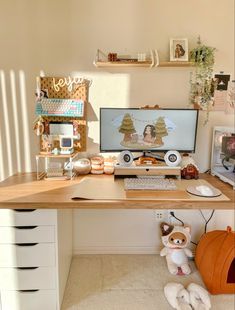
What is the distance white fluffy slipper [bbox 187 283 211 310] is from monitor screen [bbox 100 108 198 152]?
96 centimetres

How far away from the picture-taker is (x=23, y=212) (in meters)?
1.45

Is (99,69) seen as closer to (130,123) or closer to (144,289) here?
(130,123)

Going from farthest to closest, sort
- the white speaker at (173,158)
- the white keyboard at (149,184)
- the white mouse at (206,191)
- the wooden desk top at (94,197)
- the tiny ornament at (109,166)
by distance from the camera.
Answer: the tiny ornament at (109,166) < the white speaker at (173,158) < the white keyboard at (149,184) < the white mouse at (206,191) < the wooden desk top at (94,197)

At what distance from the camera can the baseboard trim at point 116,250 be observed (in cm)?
221

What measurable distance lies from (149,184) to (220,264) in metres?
0.76

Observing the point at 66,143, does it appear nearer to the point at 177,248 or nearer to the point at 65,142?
the point at 65,142

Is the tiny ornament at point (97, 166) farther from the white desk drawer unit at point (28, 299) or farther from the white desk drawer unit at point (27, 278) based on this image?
the white desk drawer unit at point (28, 299)

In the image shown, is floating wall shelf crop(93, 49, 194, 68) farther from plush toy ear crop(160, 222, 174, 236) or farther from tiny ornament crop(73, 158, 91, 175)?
plush toy ear crop(160, 222, 174, 236)

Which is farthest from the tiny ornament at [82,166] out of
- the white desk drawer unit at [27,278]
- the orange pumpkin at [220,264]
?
the orange pumpkin at [220,264]

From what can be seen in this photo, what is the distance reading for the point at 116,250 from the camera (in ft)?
7.27

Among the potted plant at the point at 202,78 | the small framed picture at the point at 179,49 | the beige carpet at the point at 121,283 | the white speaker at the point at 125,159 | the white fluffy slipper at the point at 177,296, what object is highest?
the small framed picture at the point at 179,49

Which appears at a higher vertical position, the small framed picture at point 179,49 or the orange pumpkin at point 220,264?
the small framed picture at point 179,49

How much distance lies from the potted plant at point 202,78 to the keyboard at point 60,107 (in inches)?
34.6

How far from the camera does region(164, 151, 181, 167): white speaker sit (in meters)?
1.80
